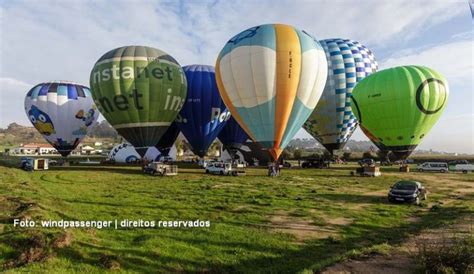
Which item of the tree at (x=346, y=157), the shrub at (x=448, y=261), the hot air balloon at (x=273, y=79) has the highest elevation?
the hot air balloon at (x=273, y=79)

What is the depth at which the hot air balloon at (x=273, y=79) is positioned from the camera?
32094 millimetres

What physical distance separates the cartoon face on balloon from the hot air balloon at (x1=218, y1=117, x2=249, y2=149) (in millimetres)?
24843

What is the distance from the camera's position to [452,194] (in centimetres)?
2712

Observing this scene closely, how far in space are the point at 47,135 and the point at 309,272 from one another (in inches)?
2003

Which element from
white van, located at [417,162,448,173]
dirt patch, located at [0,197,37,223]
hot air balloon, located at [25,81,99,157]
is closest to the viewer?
dirt patch, located at [0,197,37,223]

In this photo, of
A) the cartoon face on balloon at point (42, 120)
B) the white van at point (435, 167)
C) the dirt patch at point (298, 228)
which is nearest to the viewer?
the dirt patch at point (298, 228)

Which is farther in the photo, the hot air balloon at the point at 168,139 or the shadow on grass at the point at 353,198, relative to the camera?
the hot air balloon at the point at 168,139

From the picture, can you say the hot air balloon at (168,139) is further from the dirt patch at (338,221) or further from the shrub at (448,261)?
the shrub at (448,261)

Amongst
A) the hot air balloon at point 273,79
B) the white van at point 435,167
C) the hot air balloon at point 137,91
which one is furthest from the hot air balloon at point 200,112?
the white van at point 435,167

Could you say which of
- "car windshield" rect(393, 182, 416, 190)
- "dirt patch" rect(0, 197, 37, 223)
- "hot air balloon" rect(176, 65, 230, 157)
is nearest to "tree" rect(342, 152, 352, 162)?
"hot air balloon" rect(176, 65, 230, 157)

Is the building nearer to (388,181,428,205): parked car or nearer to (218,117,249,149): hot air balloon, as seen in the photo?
(218,117,249,149): hot air balloon

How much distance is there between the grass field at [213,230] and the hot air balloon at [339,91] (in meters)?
26.5

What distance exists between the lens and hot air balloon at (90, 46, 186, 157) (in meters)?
38.8

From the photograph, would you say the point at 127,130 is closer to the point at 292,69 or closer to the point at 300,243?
the point at 292,69
